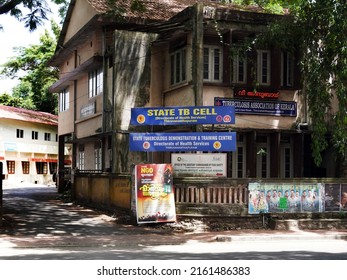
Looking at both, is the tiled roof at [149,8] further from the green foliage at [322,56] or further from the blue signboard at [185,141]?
the blue signboard at [185,141]

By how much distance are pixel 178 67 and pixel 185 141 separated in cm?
530

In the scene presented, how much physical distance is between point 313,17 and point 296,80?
157 inches

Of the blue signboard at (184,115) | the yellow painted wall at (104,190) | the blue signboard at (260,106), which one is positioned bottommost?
the yellow painted wall at (104,190)

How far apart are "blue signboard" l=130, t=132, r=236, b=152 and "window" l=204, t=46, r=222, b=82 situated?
3963 millimetres

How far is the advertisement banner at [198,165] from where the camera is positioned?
1600cm

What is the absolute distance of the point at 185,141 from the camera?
637 inches

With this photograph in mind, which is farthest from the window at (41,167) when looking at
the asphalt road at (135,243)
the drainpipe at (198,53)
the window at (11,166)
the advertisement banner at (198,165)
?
the advertisement banner at (198,165)

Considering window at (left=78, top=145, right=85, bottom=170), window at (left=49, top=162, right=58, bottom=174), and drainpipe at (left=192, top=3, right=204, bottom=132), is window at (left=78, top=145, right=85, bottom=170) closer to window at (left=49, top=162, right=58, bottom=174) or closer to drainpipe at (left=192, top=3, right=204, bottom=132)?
drainpipe at (left=192, top=3, right=204, bottom=132)

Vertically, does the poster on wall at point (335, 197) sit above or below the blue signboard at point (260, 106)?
below

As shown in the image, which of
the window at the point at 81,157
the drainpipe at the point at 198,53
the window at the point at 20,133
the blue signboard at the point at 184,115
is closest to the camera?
the blue signboard at the point at 184,115

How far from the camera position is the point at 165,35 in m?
20.5

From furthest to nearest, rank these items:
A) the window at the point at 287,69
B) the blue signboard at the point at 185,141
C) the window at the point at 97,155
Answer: the window at the point at 97,155 < the window at the point at 287,69 < the blue signboard at the point at 185,141

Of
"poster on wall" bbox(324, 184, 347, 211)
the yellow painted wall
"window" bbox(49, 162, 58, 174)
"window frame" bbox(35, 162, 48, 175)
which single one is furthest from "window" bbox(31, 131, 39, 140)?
"poster on wall" bbox(324, 184, 347, 211)

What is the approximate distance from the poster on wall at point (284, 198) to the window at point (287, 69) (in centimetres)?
570
